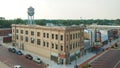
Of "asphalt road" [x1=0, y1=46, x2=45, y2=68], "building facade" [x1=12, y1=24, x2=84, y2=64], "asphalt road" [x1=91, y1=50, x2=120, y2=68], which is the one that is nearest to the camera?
"asphalt road" [x1=0, y1=46, x2=45, y2=68]

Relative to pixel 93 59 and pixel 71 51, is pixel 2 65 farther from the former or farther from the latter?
pixel 93 59

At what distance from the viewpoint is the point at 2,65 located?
5066cm

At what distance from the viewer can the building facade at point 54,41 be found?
181 feet

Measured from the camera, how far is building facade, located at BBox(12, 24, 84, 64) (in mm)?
55094

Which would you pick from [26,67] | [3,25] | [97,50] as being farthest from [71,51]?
[3,25]

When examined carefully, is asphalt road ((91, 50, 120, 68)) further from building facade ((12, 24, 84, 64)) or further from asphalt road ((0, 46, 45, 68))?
asphalt road ((0, 46, 45, 68))

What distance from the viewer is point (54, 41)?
2277 inches

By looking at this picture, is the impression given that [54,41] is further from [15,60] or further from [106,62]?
[106,62]

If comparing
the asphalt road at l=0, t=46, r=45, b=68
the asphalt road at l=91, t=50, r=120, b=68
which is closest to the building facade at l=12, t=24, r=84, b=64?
the asphalt road at l=0, t=46, r=45, b=68

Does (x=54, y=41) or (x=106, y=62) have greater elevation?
(x=54, y=41)

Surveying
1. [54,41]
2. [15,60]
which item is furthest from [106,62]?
[15,60]

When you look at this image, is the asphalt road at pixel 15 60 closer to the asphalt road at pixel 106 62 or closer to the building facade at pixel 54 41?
the building facade at pixel 54 41

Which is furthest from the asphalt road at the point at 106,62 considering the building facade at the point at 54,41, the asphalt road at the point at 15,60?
the asphalt road at the point at 15,60

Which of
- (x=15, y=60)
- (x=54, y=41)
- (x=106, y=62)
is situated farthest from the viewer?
(x=54, y=41)
